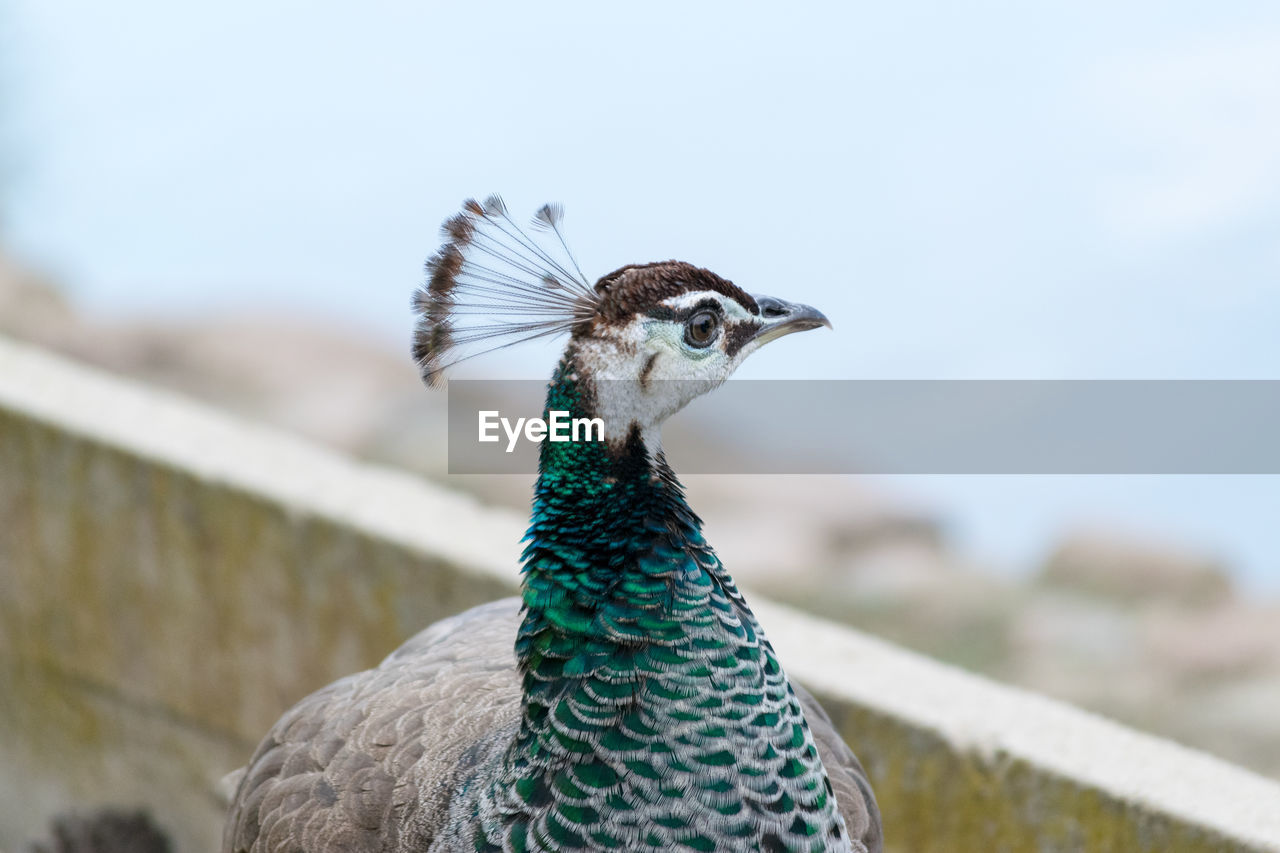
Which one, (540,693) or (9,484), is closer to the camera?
(540,693)

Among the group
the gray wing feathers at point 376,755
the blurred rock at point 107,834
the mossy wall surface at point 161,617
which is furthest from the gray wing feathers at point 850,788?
the blurred rock at point 107,834

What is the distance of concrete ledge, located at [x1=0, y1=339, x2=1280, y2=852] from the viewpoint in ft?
8.80

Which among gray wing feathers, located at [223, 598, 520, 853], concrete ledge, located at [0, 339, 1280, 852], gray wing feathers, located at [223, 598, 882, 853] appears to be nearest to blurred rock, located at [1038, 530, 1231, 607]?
concrete ledge, located at [0, 339, 1280, 852]

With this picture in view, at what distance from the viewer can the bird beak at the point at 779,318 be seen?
1876 mm

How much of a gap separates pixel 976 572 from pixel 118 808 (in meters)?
3.76

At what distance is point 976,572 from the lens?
234 inches

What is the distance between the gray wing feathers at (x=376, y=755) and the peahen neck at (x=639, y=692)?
234 mm

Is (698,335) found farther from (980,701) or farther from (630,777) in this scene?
(980,701)

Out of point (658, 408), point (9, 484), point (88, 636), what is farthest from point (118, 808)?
point (658, 408)

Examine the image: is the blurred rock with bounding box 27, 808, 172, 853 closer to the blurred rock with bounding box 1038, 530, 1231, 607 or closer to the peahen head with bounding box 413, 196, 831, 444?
the peahen head with bounding box 413, 196, 831, 444

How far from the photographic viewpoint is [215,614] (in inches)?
127

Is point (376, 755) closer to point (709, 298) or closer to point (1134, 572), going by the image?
point (709, 298)

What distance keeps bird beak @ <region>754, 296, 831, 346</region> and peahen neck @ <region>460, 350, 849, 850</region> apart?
234 mm

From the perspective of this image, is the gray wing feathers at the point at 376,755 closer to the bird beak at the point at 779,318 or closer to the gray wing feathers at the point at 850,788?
the gray wing feathers at the point at 850,788
